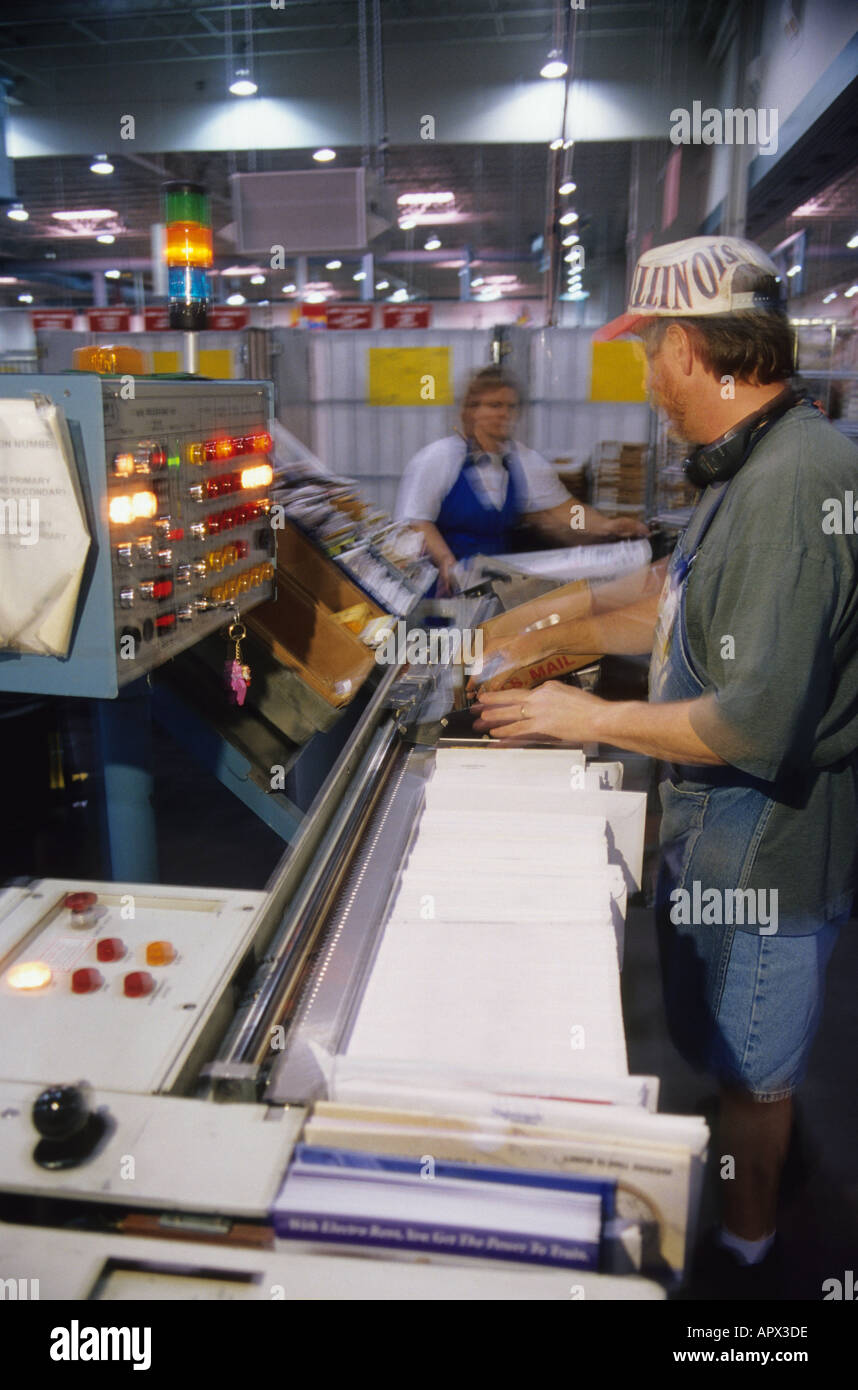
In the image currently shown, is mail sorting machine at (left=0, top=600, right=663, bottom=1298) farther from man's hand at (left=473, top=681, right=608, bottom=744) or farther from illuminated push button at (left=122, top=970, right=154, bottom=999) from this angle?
man's hand at (left=473, top=681, right=608, bottom=744)

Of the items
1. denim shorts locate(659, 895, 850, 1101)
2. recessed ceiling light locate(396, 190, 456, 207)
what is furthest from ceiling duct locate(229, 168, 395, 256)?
recessed ceiling light locate(396, 190, 456, 207)

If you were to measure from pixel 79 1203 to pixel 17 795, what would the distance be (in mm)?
2453

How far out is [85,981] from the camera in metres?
1.56

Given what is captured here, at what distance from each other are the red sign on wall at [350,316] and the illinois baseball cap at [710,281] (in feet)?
33.7

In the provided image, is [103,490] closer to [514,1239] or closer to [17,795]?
[514,1239]

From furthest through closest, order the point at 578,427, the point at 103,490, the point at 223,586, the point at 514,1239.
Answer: the point at 578,427, the point at 223,586, the point at 103,490, the point at 514,1239

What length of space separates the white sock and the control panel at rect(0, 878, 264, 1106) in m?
1.45

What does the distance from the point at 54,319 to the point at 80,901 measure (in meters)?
16.4

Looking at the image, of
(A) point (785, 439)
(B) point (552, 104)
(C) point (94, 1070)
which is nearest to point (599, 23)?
(B) point (552, 104)

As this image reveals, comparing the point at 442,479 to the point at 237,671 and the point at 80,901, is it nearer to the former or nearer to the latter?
the point at 237,671

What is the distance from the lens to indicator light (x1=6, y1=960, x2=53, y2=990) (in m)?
1.55

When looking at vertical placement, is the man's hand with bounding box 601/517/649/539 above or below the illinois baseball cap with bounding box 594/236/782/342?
below

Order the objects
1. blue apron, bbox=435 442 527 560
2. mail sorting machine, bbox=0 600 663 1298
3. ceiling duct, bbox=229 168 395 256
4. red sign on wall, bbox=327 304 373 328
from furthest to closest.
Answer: red sign on wall, bbox=327 304 373 328
ceiling duct, bbox=229 168 395 256
blue apron, bbox=435 442 527 560
mail sorting machine, bbox=0 600 663 1298

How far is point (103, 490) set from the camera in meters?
1.81
